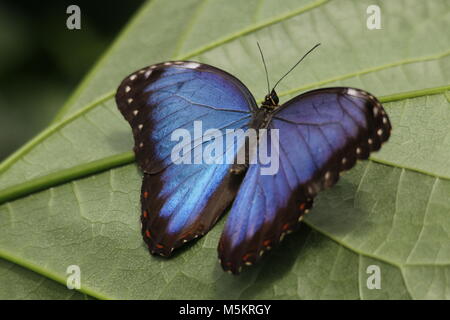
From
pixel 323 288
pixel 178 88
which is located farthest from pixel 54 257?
pixel 323 288

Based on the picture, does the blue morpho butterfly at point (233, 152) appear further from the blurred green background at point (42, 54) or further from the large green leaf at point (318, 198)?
the blurred green background at point (42, 54)

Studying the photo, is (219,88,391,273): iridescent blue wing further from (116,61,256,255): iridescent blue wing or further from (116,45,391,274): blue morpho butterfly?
(116,61,256,255): iridescent blue wing

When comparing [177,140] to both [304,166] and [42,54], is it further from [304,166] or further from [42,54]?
[42,54]

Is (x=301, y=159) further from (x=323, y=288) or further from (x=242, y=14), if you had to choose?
(x=242, y=14)

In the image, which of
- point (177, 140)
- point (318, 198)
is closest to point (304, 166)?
point (318, 198)

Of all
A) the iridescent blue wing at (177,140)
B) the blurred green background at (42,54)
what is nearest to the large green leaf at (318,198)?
the iridescent blue wing at (177,140)

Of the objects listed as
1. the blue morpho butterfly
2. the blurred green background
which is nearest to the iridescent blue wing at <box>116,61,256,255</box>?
the blue morpho butterfly

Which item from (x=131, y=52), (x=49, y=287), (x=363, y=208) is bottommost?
(x=49, y=287)
